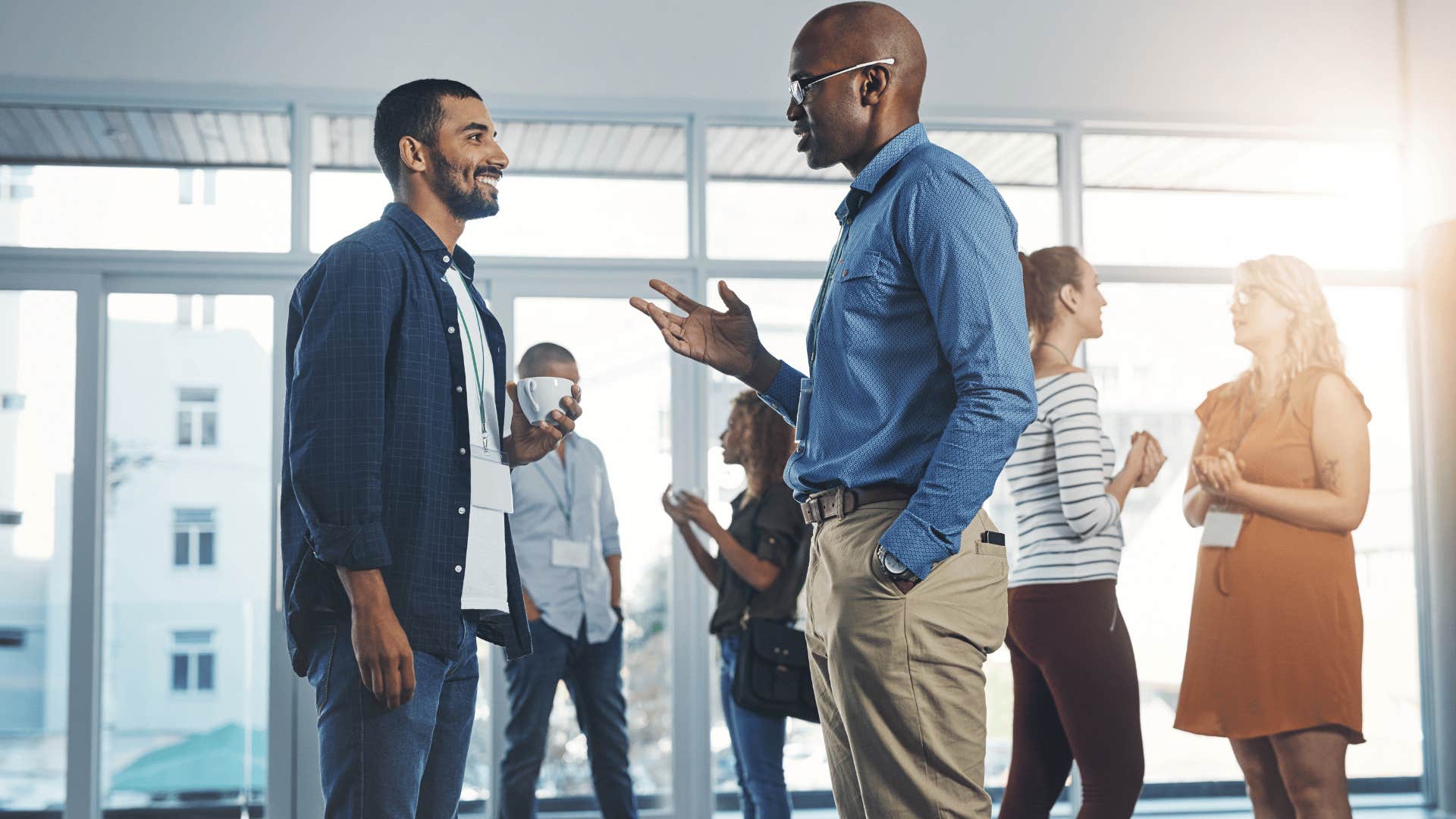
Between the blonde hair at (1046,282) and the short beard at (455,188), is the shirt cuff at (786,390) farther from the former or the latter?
the blonde hair at (1046,282)

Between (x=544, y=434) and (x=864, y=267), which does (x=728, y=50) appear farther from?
(x=864, y=267)

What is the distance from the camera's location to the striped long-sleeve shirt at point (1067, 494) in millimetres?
2576

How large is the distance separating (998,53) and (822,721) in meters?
3.82

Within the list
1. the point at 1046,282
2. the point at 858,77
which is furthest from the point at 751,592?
the point at 858,77

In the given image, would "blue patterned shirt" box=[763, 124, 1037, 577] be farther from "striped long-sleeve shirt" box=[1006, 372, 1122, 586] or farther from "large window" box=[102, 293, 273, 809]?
"large window" box=[102, 293, 273, 809]

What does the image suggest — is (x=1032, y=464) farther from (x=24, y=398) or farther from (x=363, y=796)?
(x=24, y=398)

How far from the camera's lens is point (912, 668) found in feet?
4.79

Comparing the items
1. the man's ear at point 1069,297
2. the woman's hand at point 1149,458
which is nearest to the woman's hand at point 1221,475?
the woman's hand at point 1149,458

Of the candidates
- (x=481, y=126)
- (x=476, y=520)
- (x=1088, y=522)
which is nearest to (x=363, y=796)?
(x=476, y=520)

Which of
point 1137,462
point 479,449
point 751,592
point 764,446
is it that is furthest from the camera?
point 764,446

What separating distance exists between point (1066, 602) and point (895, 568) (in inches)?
49.4

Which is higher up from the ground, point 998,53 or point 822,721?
point 998,53

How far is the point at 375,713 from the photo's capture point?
1.57 metres

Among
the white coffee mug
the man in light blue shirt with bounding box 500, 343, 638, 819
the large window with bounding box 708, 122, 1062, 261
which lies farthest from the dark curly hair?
the large window with bounding box 708, 122, 1062, 261
